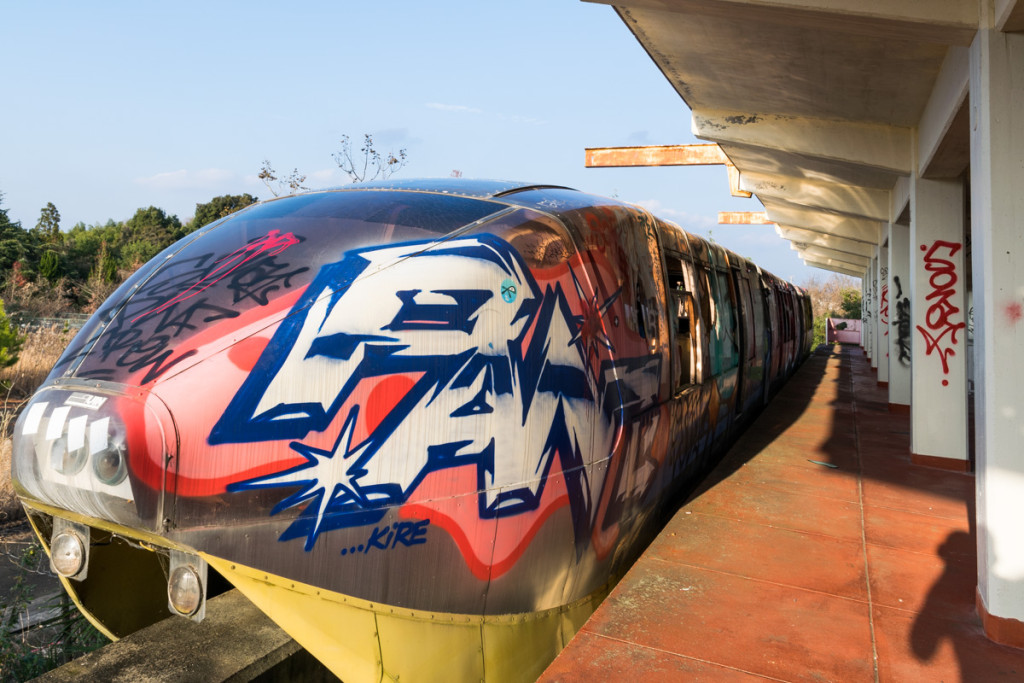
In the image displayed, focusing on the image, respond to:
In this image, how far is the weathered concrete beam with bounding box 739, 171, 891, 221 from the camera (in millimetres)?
12766

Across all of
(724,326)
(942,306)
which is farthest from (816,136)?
(724,326)

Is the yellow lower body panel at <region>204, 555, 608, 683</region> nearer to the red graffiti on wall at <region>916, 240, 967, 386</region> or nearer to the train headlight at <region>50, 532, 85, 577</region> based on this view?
the train headlight at <region>50, 532, 85, 577</region>

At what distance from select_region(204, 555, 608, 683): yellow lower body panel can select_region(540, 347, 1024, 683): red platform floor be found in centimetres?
28

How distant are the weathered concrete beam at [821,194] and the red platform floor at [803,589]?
6784 millimetres

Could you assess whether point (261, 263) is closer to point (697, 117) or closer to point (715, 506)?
point (715, 506)

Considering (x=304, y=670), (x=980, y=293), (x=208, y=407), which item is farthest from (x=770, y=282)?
(x=208, y=407)

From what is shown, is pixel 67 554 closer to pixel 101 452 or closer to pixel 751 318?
pixel 101 452

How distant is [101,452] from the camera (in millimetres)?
2604

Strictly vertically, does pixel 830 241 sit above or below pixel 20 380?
above

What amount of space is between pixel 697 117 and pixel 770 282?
3.91 meters

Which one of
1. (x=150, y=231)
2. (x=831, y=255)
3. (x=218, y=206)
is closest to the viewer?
(x=831, y=255)

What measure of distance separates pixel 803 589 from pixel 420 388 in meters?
2.92

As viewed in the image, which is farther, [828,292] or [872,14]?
[828,292]

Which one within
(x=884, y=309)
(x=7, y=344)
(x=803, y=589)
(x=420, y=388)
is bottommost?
(x=803, y=589)
